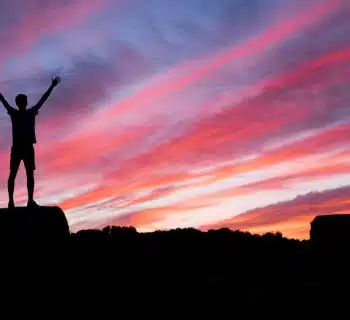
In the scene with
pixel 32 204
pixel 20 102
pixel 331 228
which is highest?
pixel 20 102


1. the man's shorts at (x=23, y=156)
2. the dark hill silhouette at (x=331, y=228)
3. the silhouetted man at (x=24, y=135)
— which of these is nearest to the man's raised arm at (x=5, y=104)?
the silhouetted man at (x=24, y=135)

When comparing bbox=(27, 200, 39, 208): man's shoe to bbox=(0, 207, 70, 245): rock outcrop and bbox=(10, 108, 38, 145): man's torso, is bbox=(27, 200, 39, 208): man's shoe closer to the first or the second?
bbox=(0, 207, 70, 245): rock outcrop

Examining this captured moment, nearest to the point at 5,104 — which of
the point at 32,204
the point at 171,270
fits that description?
the point at 32,204

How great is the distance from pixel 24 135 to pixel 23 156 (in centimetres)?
55

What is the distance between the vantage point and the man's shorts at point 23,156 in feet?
55.4

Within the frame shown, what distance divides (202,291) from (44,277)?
3.65 metres

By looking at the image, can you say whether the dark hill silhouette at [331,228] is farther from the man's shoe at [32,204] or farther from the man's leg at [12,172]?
the man's leg at [12,172]

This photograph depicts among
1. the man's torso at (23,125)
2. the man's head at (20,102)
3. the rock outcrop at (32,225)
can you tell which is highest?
the man's head at (20,102)

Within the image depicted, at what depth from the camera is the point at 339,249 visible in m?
21.4

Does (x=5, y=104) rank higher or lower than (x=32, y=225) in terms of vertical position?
higher

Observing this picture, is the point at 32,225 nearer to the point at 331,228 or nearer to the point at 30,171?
the point at 30,171

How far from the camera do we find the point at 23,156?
17.0 m

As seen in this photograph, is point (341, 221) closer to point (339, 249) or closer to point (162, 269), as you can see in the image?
point (339, 249)

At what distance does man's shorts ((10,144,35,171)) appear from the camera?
16.9 m
